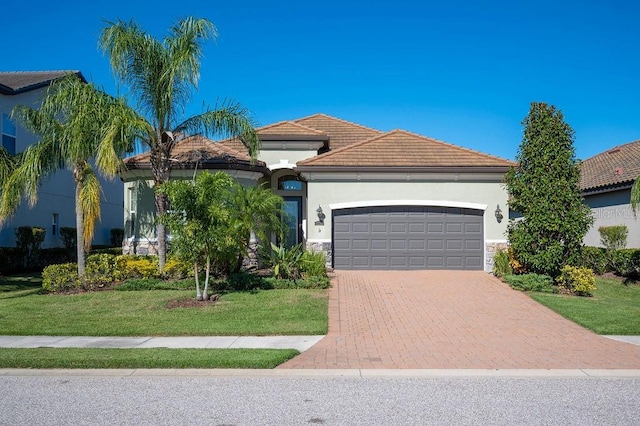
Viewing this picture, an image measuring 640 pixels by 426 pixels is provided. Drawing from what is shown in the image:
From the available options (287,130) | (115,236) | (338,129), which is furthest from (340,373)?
(115,236)

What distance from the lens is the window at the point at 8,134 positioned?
21330 mm

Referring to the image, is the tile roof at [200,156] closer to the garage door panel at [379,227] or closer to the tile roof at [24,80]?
the garage door panel at [379,227]

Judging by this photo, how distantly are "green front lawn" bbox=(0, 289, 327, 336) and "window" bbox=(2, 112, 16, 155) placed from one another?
31.0 feet

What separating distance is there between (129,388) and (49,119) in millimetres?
11873

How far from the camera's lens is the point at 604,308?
43.0 feet

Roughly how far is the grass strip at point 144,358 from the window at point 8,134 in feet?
50.1

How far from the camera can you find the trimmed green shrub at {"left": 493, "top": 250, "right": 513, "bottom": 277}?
16922mm

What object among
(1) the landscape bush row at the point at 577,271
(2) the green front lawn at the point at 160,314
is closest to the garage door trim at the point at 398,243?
(1) the landscape bush row at the point at 577,271

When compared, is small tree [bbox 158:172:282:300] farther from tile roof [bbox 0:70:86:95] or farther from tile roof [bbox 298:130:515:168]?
tile roof [bbox 0:70:86:95]

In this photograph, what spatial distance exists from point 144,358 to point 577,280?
39.1 ft

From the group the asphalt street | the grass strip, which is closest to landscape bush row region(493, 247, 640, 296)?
the asphalt street

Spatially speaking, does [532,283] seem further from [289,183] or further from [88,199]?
[88,199]

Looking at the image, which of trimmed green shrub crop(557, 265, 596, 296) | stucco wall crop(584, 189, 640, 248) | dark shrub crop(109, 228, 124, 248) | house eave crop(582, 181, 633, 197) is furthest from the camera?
dark shrub crop(109, 228, 124, 248)

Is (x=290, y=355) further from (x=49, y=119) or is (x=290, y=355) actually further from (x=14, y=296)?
(x=49, y=119)
